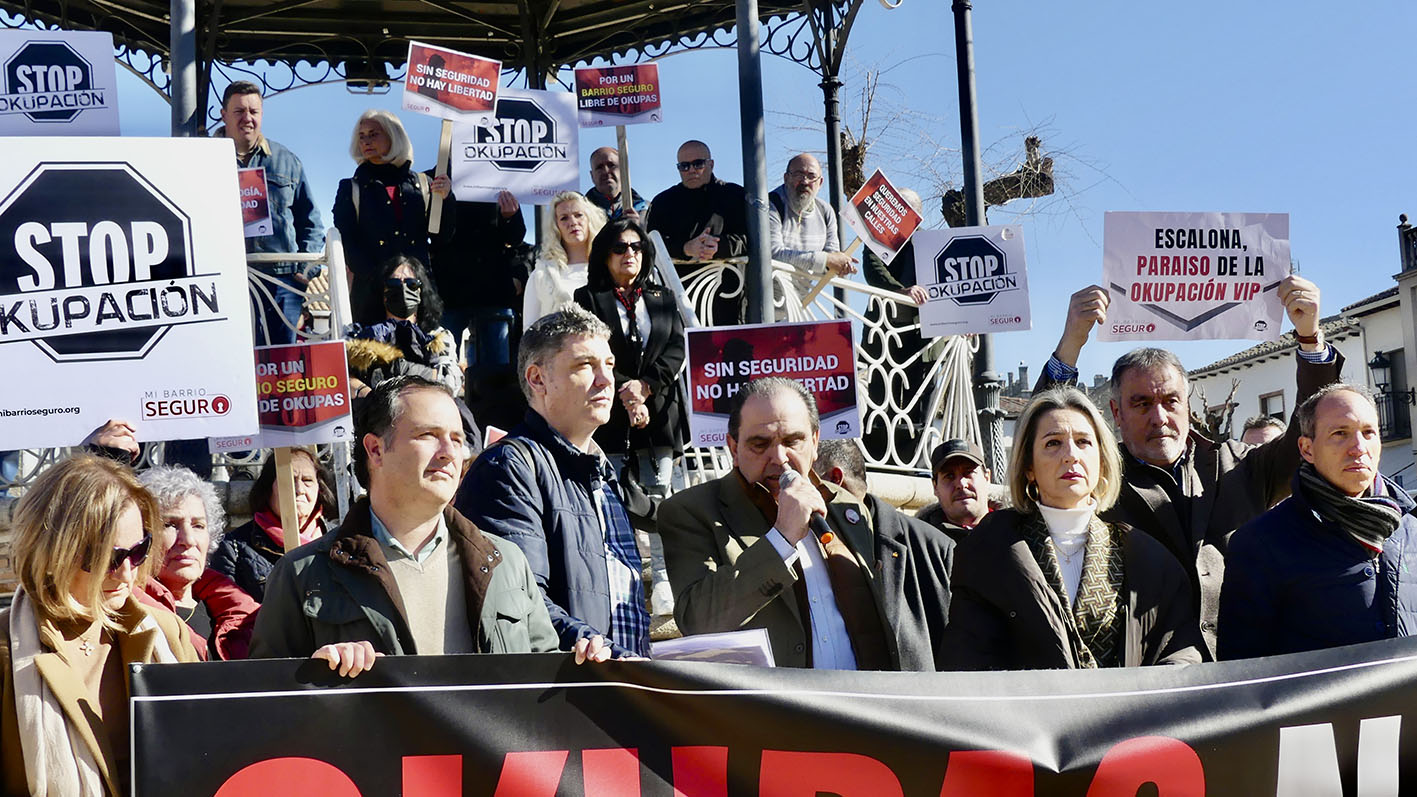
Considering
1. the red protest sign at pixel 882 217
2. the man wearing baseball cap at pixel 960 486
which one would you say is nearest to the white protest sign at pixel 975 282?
the red protest sign at pixel 882 217

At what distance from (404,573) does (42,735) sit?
0.84m

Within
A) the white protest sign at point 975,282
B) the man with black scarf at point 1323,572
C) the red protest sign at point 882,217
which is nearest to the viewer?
the man with black scarf at point 1323,572

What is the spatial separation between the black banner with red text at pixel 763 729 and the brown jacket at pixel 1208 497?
1.68 feet

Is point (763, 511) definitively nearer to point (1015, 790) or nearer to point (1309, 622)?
point (1015, 790)

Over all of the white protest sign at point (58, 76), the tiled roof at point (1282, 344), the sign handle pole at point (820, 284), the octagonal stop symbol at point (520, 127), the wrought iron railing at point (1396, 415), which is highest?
the white protest sign at point (58, 76)

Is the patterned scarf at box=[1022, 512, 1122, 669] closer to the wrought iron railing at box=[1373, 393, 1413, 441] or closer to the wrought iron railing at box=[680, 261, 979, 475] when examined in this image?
the wrought iron railing at box=[680, 261, 979, 475]

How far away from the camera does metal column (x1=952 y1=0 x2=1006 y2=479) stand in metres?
9.54

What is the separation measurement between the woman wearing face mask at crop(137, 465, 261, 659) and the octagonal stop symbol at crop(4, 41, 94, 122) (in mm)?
3332

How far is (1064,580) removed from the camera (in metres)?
4.01

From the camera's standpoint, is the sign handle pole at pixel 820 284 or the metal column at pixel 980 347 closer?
the sign handle pole at pixel 820 284

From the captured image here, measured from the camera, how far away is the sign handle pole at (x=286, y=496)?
5410 millimetres

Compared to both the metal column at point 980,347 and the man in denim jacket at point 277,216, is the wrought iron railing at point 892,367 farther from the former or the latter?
the man in denim jacket at point 277,216

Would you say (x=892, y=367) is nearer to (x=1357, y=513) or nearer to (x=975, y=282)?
(x=975, y=282)

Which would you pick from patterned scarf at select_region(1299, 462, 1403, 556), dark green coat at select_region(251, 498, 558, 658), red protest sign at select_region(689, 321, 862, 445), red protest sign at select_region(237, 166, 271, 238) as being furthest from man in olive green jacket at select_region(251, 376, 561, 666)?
red protest sign at select_region(237, 166, 271, 238)
